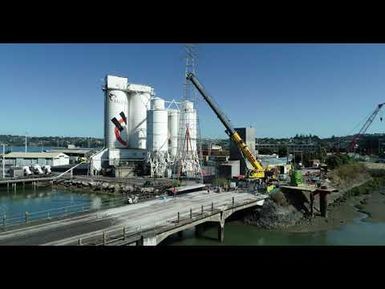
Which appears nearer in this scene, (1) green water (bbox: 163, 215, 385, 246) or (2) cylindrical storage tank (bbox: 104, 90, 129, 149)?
(1) green water (bbox: 163, 215, 385, 246)

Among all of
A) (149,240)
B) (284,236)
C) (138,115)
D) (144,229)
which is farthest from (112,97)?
(149,240)

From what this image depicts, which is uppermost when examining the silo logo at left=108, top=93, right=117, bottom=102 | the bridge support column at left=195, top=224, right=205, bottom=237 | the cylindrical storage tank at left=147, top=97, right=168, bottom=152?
the silo logo at left=108, top=93, right=117, bottom=102

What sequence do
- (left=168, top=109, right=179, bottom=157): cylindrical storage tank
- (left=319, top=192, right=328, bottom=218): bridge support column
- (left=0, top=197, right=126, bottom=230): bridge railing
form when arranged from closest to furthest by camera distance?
(left=0, top=197, right=126, bottom=230): bridge railing
(left=319, top=192, right=328, bottom=218): bridge support column
(left=168, top=109, right=179, bottom=157): cylindrical storage tank

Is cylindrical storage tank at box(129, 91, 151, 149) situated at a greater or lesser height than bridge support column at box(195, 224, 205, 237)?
greater

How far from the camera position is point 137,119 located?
3828 cm

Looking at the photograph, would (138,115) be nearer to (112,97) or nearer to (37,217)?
(112,97)

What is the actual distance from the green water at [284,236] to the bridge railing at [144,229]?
43.0 inches

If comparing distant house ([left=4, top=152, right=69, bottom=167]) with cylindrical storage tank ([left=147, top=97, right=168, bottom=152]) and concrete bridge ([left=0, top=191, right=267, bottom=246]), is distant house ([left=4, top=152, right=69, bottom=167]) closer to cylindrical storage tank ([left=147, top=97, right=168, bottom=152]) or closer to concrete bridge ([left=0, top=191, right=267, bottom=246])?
cylindrical storage tank ([left=147, top=97, right=168, bottom=152])

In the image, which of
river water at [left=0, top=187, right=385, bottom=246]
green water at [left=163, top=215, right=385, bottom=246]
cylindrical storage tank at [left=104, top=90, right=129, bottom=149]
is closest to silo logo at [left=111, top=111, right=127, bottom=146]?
cylindrical storage tank at [left=104, top=90, right=129, bottom=149]

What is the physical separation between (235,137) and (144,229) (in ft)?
56.9

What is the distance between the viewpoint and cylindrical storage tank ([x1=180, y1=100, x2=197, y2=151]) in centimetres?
3429
